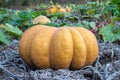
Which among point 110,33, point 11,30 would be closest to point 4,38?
point 11,30

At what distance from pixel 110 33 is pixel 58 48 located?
1.08m

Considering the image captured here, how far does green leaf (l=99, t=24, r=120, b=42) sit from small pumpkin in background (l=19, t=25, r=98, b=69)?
0.79 m

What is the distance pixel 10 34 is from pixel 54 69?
1036mm

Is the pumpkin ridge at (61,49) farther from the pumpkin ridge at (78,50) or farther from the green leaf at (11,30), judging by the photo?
the green leaf at (11,30)

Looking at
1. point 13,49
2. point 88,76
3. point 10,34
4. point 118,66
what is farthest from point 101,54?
point 10,34

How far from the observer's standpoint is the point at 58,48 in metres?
2.18

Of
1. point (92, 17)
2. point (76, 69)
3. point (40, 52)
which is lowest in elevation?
point (92, 17)

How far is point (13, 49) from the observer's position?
292 cm

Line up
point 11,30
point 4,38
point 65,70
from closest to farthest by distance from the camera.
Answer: point 65,70, point 4,38, point 11,30

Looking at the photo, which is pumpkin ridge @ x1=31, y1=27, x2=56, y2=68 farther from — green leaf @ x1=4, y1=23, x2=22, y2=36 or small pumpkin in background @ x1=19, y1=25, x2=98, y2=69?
green leaf @ x1=4, y1=23, x2=22, y2=36

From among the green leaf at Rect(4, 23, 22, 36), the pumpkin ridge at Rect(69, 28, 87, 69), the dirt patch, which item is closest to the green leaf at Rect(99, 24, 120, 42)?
the dirt patch

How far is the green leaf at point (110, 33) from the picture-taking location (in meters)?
3.09

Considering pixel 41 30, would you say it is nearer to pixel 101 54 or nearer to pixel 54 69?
pixel 54 69

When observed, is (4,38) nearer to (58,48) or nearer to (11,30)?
(11,30)
